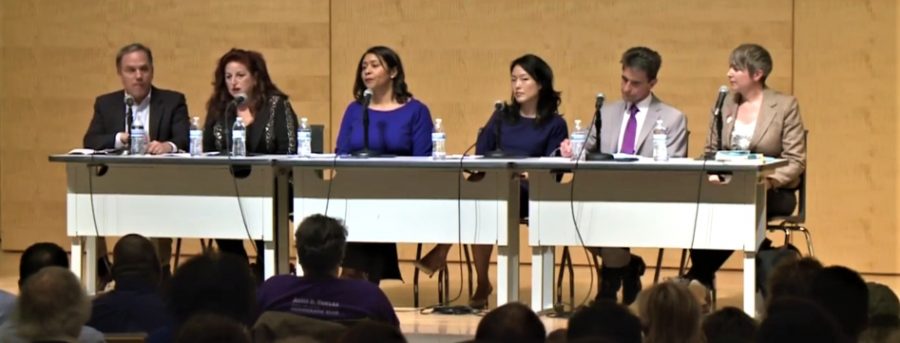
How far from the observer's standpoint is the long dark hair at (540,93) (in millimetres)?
6680

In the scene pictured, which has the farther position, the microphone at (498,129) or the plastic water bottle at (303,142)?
the plastic water bottle at (303,142)

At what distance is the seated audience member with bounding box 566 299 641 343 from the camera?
3188 millimetres

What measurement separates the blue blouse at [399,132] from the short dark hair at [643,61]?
3.14 ft

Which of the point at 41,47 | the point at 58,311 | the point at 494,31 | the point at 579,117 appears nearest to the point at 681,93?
the point at 579,117

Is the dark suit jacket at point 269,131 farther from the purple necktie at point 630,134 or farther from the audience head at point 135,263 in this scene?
the audience head at point 135,263

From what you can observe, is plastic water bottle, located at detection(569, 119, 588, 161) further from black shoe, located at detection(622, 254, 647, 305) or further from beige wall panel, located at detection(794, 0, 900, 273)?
beige wall panel, located at detection(794, 0, 900, 273)

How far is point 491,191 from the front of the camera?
243 inches

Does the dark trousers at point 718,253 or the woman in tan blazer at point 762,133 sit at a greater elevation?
the woman in tan blazer at point 762,133

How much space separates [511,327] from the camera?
127 inches

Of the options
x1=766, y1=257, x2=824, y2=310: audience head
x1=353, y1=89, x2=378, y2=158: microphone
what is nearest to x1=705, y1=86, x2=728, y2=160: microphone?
x1=353, y1=89, x2=378, y2=158: microphone

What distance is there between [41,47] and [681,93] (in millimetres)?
3843

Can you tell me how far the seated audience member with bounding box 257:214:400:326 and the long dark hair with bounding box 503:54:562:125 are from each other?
7.89 ft

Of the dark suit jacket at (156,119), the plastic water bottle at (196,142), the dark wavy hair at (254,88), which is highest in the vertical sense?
the dark wavy hair at (254,88)

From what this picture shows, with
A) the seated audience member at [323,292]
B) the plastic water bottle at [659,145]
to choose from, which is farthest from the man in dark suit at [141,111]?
the seated audience member at [323,292]
